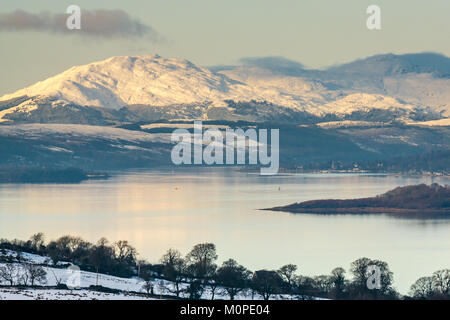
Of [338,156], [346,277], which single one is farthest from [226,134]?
[346,277]

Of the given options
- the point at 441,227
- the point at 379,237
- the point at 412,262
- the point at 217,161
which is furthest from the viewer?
the point at 217,161

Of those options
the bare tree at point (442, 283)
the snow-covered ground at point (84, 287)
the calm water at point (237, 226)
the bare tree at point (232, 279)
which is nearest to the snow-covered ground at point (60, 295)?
the snow-covered ground at point (84, 287)

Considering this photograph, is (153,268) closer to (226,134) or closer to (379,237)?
(379,237)

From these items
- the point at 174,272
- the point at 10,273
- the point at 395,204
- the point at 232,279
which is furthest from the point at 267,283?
the point at 395,204

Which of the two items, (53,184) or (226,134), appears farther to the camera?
(226,134)

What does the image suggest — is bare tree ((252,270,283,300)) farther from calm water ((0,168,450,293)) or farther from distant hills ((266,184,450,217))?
distant hills ((266,184,450,217))

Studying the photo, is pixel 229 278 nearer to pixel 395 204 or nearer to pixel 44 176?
pixel 395 204

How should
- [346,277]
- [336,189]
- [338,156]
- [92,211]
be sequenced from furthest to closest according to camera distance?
[338,156] < [336,189] < [92,211] < [346,277]
